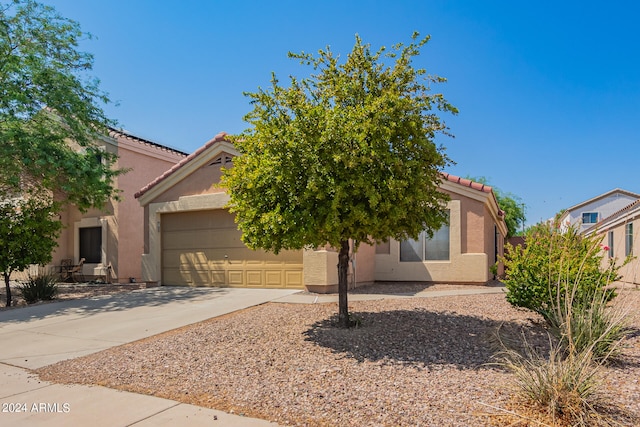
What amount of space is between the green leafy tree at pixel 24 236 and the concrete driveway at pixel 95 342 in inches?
56.9

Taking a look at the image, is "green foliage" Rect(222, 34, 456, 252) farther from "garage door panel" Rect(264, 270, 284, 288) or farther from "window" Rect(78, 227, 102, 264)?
"window" Rect(78, 227, 102, 264)

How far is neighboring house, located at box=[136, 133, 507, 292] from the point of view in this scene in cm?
1287

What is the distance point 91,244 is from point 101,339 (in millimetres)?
12333

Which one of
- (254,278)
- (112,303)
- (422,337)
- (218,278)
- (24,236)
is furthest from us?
(218,278)

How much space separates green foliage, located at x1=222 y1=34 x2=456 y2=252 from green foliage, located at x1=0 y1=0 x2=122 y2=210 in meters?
8.65

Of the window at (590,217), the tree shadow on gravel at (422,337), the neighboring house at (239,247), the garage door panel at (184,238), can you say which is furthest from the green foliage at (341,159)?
the window at (590,217)

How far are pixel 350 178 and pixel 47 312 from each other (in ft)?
28.3

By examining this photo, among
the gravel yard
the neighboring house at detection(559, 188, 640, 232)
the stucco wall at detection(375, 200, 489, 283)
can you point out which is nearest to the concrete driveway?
the gravel yard

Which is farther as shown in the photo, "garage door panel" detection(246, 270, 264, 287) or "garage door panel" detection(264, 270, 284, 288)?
"garage door panel" detection(246, 270, 264, 287)

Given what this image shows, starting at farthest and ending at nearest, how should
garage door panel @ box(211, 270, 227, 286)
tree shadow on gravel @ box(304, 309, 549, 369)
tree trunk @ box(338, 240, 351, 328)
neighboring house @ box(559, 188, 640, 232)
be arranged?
neighboring house @ box(559, 188, 640, 232) → garage door panel @ box(211, 270, 227, 286) → tree trunk @ box(338, 240, 351, 328) → tree shadow on gravel @ box(304, 309, 549, 369)

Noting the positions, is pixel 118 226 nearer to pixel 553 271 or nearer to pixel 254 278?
pixel 254 278

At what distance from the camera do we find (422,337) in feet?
21.9

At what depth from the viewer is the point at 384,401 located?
444cm

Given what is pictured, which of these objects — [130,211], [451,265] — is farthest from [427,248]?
[130,211]
